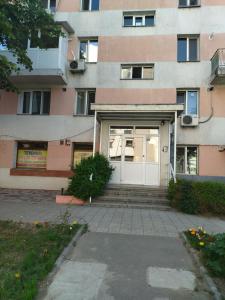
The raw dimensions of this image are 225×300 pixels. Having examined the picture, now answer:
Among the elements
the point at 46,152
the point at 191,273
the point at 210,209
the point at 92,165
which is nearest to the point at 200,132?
the point at 210,209

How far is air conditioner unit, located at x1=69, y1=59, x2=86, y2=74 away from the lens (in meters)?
14.8

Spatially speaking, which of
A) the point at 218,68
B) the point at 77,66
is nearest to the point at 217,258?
the point at 218,68

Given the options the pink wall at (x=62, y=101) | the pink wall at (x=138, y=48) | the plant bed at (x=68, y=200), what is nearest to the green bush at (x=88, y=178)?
the plant bed at (x=68, y=200)

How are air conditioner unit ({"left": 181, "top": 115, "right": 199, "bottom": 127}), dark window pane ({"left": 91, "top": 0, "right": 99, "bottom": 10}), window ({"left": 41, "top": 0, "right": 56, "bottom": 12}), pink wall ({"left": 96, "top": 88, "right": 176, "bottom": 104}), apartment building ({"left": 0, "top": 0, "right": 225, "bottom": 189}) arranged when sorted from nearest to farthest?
air conditioner unit ({"left": 181, "top": 115, "right": 199, "bottom": 127}) < apartment building ({"left": 0, "top": 0, "right": 225, "bottom": 189}) < pink wall ({"left": 96, "top": 88, "right": 176, "bottom": 104}) < dark window pane ({"left": 91, "top": 0, "right": 99, "bottom": 10}) < window ({"left": 41, "top": 0, "right": 56, "bottom": 12})

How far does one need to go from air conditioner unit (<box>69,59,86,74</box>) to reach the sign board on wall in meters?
4.36

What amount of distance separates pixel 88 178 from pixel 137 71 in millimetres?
6369

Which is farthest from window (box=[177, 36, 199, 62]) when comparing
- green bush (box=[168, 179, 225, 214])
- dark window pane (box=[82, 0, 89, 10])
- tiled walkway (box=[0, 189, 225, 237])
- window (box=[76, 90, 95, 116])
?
tiled walkway (box=[0, 189, 225, 237])

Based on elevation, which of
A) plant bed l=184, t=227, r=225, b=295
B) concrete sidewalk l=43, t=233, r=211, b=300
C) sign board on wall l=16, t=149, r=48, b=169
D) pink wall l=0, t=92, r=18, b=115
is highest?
pink wall l=0, t=92, r=18, b=115

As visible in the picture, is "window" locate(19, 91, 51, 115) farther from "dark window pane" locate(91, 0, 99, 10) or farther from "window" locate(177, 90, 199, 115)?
"window" locate(177, 90, 199, 115)

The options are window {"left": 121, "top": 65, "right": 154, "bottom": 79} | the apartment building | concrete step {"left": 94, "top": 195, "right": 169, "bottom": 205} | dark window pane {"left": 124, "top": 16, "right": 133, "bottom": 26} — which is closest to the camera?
concrete step {"left": 94, "top": 195, "right": 169, "bottom": 205}

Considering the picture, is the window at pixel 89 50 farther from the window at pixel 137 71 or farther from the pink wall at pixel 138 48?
the window at pixel 137 71

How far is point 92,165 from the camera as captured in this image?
12.0 meters

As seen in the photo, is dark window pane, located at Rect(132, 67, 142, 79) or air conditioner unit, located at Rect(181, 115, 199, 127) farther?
dark window pane, located at Rect(132, 67, 142, 79)

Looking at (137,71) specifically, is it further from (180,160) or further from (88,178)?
(88,178)
